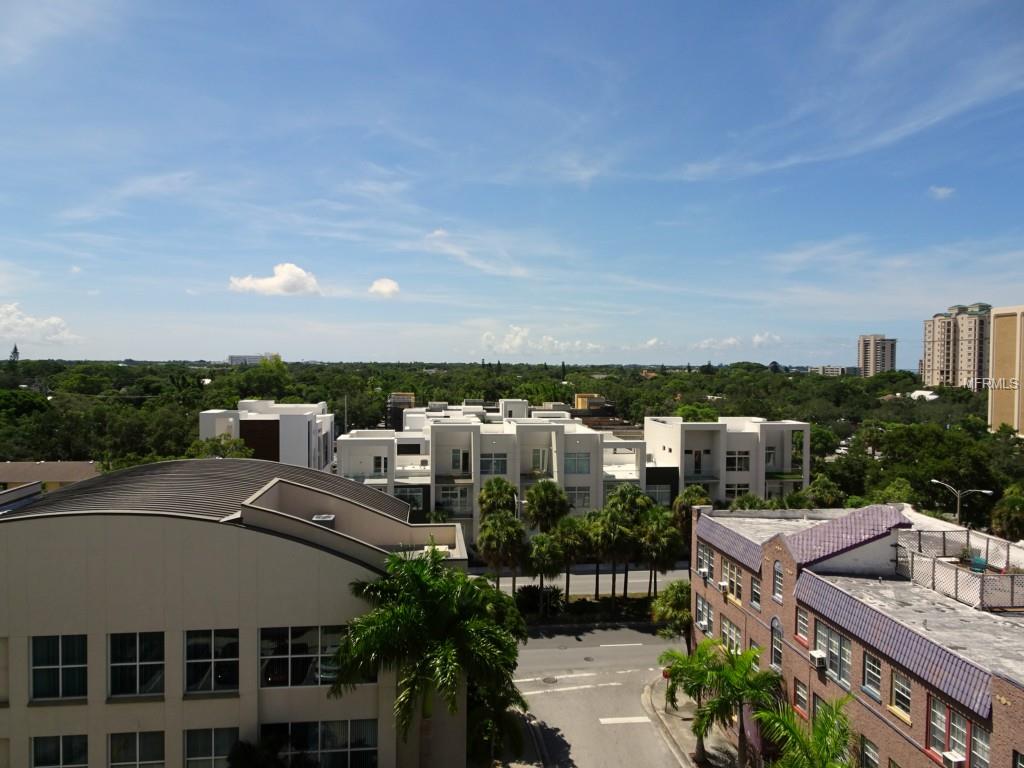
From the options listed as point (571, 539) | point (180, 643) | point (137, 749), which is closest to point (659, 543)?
point (571, 539)

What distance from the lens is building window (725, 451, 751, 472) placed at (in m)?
60.7

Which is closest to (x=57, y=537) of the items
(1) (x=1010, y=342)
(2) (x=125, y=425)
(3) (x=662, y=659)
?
(3) (x=662, y=659)

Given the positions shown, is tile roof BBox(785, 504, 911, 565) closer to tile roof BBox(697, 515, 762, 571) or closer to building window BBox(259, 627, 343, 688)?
tile roof BBox(697, 515, 762, 571)

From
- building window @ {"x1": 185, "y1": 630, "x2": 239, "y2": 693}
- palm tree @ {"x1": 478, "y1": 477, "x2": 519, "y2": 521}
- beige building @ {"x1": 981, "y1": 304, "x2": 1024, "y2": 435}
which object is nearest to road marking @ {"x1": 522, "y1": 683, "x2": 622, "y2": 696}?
palm tree @ {"x1": 478, "y1": 477, "x2": 519, "y2": 521}

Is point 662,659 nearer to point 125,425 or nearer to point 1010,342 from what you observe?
point 125,425

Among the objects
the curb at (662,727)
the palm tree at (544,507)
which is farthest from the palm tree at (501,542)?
the curb at (662,727)

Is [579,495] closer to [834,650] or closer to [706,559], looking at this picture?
[706,559]

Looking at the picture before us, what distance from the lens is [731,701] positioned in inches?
872

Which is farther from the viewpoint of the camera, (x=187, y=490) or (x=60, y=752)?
(x=187, y=490)

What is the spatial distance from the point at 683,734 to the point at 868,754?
10.4 meters

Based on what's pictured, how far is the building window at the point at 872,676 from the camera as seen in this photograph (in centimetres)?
1902

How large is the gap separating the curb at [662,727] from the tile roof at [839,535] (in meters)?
9.71

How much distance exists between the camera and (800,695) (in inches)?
896

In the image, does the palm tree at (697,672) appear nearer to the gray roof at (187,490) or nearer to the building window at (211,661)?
the gray roof at (187,490)
